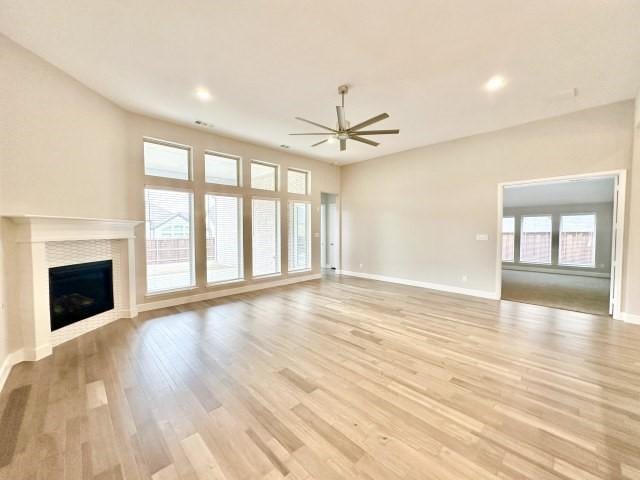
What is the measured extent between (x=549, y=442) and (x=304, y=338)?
2433 mm

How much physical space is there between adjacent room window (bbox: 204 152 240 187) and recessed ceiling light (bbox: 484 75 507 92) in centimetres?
481

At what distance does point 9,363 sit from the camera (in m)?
2.67

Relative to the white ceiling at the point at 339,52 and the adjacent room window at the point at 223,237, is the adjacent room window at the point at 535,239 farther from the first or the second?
the adjacent room window at the point at 223,237

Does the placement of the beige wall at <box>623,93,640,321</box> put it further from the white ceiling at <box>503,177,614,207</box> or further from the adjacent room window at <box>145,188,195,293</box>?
the adjacent room window at <box>145,188,195,293</box>

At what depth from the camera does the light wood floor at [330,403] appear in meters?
1.58

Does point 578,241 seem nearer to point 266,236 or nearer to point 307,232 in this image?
point 307,232

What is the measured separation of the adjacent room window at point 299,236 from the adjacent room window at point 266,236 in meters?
0.45

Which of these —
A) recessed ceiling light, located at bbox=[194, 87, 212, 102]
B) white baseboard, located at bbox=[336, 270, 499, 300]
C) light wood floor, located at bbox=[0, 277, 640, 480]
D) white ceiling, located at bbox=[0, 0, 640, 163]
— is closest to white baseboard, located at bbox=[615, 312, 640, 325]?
light wood floor, located at bbox=[0, 277, 640, 480]

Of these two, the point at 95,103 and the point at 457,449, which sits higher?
the point at 95,103

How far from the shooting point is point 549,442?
173 cm

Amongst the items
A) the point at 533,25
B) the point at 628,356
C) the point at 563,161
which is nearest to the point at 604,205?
the point at 563,161

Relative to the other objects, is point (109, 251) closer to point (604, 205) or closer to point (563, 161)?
point (563, 161)

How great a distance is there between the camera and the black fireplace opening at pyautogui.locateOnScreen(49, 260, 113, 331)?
130 inches

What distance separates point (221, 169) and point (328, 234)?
441cm
